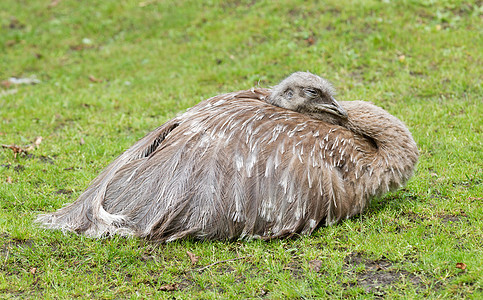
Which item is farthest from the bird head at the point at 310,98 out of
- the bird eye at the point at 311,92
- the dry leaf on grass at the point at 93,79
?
the dry leaf on grass at the point at 93,79

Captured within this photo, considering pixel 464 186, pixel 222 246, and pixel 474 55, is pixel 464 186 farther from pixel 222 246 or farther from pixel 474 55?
pixel 474 55

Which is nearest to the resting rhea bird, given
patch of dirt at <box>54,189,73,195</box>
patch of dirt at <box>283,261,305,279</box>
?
patch of dirt at <box>283,261,305,279</box>

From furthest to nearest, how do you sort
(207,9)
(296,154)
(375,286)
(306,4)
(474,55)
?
(207,9) → (306,4) → (474,55) → (296,154) → (375,286)

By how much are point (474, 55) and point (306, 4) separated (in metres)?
3.96

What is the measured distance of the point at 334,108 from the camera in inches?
254

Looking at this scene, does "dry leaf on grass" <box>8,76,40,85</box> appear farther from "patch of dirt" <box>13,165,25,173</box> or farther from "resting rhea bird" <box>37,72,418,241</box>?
"resting rhea bird" <box>37,72,418,241</box>

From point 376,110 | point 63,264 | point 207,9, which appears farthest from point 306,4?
point 63,264

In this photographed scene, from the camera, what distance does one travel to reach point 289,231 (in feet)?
19.5

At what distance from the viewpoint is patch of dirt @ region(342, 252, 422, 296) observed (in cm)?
501

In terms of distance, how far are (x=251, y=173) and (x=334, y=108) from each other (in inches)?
50.0

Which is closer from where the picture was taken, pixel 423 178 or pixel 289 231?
pixel 289 231

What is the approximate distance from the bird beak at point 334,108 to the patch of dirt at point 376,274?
163 cm

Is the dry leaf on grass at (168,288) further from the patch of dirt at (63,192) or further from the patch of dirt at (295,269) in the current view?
the patch of dirt at (63,192)

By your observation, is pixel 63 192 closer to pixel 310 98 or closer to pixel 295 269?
pixel 310 98
